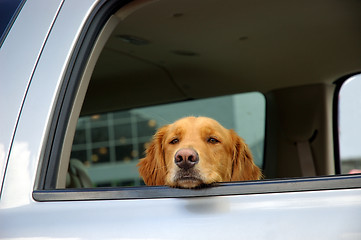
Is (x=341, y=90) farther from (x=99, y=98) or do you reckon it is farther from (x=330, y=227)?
(x=330, y=227)

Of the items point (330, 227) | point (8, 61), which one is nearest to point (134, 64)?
point (8, 61)

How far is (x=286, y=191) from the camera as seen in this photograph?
1.44m

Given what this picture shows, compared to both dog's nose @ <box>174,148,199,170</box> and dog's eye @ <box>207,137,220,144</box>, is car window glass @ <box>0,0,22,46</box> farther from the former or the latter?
dog's eye @ <box>207,137,220,144</box>

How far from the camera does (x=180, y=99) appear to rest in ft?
15.0

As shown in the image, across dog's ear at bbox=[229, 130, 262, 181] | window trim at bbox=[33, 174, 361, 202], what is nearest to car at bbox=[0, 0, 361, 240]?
window trim at bbox=[33, 174, 361, 202]

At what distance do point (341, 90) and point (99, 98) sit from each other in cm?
215

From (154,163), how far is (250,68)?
1280mm

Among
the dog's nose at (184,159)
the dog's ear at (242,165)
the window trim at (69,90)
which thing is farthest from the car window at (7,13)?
the dog's ear at (242,165)

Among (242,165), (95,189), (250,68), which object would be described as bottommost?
(95,189)

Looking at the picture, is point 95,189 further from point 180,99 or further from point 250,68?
point 180,99

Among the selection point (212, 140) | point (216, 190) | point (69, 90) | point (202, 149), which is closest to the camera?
point (216, 190)

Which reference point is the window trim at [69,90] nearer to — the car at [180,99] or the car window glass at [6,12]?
the car at [180,99]

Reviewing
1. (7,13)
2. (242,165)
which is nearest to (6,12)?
(7,13)

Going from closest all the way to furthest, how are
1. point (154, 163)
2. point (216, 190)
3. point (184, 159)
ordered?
point (216, 190) < point (184, 159) < point (154, 163)
